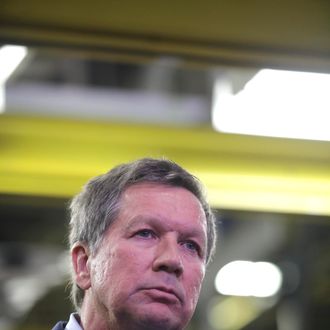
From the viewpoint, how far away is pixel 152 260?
8.89ft

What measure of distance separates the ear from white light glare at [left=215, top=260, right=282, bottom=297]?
2.39 metres

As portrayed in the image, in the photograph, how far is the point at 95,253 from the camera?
2855mm

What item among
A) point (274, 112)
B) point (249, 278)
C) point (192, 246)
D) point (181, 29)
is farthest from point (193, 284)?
point (249, 278)

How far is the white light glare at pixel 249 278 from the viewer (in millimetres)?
5320

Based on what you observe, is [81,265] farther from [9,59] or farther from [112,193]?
[9,59]

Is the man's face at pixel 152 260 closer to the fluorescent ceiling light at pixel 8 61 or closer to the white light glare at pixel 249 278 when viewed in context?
the fluorescent ceiling light at pixel 8 61

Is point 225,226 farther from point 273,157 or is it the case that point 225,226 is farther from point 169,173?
point 169,173

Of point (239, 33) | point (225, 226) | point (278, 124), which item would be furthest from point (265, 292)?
point (239, 33)

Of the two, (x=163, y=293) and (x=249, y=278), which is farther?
(x=249, y=278)

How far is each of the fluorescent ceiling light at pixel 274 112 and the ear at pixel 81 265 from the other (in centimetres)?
218

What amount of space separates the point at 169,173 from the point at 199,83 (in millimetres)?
2444

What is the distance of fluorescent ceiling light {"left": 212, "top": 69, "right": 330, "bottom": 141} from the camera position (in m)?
5.06

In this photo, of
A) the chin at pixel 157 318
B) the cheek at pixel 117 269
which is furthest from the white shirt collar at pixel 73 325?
the chin at pixel 157 318

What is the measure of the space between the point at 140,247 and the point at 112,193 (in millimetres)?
206
